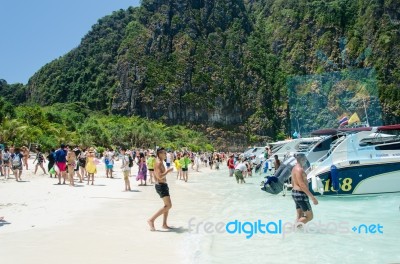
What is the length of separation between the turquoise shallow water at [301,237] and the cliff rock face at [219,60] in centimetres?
9793

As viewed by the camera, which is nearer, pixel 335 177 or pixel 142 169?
pixel 335 177

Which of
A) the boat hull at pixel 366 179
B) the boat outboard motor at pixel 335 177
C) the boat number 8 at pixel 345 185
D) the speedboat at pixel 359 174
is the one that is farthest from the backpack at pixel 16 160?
the boat outboard motor at pixel 335 177

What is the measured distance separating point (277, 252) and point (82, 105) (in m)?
118

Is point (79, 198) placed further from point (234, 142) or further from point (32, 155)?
point (234, 142)

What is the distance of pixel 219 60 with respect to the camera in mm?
119250

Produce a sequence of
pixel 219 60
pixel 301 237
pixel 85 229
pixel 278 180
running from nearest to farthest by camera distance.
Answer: pixel 301 237 < pixel 85 229 < pixel 278 180 < pixel 219 60

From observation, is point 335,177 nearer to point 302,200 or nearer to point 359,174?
point 359,174

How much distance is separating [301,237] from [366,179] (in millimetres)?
7240

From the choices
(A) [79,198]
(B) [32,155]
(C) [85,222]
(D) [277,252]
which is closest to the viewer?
(D) [277,252]

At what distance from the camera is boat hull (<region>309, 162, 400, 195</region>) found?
15.0m

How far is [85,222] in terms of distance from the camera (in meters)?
10.1

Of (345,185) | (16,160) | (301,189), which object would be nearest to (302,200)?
(301,189)

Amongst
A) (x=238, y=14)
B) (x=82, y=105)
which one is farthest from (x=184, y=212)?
(x=238, y=14)

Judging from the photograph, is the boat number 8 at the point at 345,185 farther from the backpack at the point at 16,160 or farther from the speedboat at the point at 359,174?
the backpack at the point at 16,160
